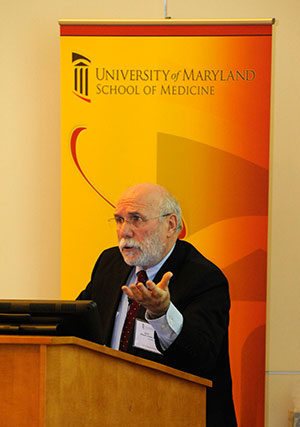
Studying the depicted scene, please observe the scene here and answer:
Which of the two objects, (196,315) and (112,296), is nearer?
(196,315)

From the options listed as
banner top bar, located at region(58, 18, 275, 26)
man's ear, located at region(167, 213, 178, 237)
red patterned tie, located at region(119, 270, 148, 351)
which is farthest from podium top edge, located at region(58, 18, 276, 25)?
red patterned tie, located at region(119, 270, 148, 351)

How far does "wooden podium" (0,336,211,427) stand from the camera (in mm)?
1464

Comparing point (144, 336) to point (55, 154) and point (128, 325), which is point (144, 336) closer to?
point (128, 325)

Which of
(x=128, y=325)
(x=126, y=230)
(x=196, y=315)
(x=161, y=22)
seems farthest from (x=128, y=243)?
(x=161, y=22)

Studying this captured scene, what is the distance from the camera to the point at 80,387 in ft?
5.08

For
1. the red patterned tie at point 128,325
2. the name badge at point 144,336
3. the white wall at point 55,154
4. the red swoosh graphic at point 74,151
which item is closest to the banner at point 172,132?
the red swoosh graphic at point 74,151

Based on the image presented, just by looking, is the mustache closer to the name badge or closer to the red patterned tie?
the red patterned tie

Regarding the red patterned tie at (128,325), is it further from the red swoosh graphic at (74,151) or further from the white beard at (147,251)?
the red swoosh graphic at (74,151)

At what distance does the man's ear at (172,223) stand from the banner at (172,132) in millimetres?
802

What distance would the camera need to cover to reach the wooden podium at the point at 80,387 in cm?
146

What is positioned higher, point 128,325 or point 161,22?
point 161,22

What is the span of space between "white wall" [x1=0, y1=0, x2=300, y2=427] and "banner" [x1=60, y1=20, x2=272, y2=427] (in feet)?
1.70

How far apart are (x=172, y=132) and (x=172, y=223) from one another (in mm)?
984

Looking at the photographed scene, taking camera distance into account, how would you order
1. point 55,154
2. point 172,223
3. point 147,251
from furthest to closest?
point 55,154 < point 172,223 < point 147,251
